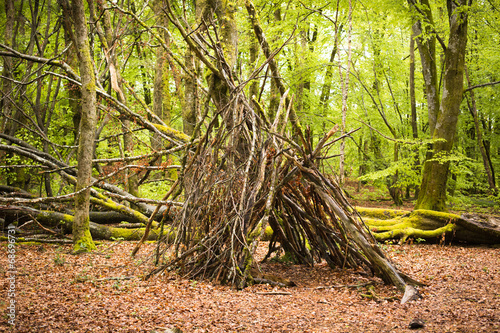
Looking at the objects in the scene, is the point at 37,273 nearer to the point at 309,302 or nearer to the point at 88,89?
the point at 88,89

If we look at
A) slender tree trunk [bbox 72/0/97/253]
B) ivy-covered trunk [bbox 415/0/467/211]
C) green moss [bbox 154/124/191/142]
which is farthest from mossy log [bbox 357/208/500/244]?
slender tree trunk [bbox 72/0/97/253]

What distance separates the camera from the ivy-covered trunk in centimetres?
803

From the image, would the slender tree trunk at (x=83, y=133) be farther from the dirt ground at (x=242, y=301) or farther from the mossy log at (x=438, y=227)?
the mossy log at (x=438, y=227)

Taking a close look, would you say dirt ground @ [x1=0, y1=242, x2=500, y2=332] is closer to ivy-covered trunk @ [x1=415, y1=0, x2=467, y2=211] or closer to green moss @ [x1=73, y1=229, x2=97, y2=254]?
green moss @ [x1=73, y1=229, x2=97, y2=254]

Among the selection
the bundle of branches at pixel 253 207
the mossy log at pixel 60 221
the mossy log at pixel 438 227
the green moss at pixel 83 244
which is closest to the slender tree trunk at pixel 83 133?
the green moss at pixel 83 244

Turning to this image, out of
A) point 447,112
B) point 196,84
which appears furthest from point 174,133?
point 447,112

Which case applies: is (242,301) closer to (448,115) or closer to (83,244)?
(83,244)

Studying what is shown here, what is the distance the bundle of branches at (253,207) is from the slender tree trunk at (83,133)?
1803 mm

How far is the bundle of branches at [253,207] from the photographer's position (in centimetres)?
388

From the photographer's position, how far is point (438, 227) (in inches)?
275

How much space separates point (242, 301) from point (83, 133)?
3648 millimetres

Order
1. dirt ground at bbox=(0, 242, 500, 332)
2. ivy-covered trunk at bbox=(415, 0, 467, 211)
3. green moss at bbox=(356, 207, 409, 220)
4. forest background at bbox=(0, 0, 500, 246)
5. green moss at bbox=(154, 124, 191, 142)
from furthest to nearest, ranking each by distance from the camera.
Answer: ivy-covered trunk at bbox=(415, 0, 467, 211) → green moss at bbox=(356, 207, 409, 220) → green moss at bbox=(154, 124, 191, 142) → forest background at bbox=(0, 0, 500, 246) → dirt ground at bbox=(0, 242, 500, 332)

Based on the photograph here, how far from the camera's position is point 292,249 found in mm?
4883

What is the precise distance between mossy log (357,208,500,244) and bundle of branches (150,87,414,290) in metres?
2.91
